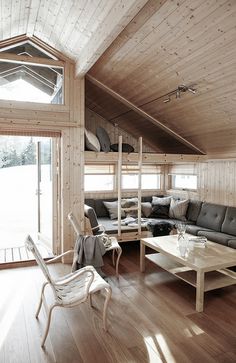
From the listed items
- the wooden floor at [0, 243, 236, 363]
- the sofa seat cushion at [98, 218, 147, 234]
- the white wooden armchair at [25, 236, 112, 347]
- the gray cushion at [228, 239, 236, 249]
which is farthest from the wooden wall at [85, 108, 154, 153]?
the white wooden armchair at [25, 236, 112, 347]

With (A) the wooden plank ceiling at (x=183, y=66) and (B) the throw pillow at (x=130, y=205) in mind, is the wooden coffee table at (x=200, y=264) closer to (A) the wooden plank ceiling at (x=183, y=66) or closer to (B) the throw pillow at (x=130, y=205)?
(B) the throw pillow at (x=130, y=205)

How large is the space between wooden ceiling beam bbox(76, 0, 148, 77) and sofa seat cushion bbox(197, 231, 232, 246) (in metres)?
3.10

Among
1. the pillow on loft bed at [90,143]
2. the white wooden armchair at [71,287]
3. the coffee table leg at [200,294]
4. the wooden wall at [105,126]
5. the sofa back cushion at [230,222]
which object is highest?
the wooden wall at [105,126]

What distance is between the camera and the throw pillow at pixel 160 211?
5598 mm

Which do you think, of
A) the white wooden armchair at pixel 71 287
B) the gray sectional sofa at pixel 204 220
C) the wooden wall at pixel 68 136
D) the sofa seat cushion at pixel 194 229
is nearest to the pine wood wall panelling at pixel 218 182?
the gray sectional sofa at pixel 204 220

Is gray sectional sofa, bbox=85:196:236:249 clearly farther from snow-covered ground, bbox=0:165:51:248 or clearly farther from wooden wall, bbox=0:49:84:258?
snow-covered ground, bbox=0:165:51:248

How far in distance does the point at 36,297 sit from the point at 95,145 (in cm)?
237

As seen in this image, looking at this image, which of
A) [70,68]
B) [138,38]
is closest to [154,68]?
[138,38]

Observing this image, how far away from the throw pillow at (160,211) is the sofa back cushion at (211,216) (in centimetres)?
66

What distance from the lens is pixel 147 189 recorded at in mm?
6520

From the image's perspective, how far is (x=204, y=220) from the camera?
5.09m

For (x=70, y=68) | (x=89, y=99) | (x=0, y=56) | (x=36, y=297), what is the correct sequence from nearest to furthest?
1. (x=36, y=297)
2. (x=0, y=56)
3. (x=70, y=68)
4. (x=89, y=99)

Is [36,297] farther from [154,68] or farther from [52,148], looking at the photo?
[154,68]

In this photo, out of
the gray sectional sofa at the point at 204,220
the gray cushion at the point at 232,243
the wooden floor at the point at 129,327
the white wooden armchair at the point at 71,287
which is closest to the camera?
the wooden floor at the point at 129,327
